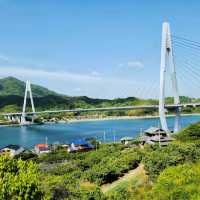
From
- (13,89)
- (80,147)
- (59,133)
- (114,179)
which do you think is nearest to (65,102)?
(59,133)

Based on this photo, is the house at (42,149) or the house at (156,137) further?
the house at (42,149)

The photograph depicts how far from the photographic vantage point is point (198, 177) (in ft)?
28.8

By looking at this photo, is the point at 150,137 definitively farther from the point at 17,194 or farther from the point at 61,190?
the point at 17,194

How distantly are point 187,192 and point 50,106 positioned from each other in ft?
219

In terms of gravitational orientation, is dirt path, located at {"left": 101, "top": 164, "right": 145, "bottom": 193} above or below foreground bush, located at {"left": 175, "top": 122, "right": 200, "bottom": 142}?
below

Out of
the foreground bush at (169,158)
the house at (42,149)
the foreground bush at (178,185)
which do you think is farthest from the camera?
the house at (42,149)

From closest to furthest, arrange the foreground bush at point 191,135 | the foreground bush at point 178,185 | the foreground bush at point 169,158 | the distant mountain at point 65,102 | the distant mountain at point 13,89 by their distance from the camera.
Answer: the foreground bush at point 178,185 < the foreground bush at point 169,158 < the foreground bush at point 191,135 < the distant mountain at point 65,102 < the distant mountain at point 13,89

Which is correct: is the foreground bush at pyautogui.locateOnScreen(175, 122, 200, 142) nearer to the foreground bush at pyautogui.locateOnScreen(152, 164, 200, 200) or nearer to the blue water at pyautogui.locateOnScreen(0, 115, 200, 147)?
the foreground bush at pyautogui.locateOnScreen(152, 164, 200, 200)

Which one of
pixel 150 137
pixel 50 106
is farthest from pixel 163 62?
pixel 50 106

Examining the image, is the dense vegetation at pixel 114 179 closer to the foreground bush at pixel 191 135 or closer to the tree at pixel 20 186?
the tree at pixel 20 186

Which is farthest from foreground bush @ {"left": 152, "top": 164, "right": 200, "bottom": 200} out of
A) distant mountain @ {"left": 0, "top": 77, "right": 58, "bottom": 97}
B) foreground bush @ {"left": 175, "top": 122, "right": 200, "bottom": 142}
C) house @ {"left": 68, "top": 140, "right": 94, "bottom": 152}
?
distant mountain @ {"left": 0, "top": 77, "right": 58, "bottom": 97}

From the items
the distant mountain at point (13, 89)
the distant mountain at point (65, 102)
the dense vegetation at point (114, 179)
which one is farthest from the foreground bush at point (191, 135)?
the distant mountain at point (13, 89)

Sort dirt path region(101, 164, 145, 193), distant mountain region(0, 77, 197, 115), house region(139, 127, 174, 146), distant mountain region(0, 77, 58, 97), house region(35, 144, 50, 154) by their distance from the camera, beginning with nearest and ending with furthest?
dirt path region(101, 164, 145, 193)
house region(139, 127, 174, 146)
house region(35, 144, 50, 154)
distant mountain region(0, 77, 197, 115)
distant mountain region(0, 77, 58, 97)

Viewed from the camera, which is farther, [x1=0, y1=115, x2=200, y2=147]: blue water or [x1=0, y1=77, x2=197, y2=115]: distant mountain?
[x1=0, y1=77, x2=197, y2=115]: distant mountain
